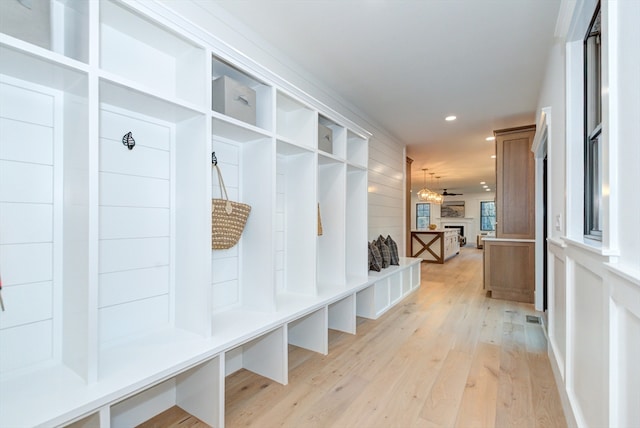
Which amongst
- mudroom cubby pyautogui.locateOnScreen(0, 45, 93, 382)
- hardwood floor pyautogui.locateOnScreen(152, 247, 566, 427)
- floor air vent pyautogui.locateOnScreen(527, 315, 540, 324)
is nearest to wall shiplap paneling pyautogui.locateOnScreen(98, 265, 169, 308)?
mudroom cubby pyautogui.locateOnScreen(0, 45, 93, 382)

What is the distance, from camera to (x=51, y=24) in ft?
4.23

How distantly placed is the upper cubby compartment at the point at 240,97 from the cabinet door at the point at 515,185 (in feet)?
12.6

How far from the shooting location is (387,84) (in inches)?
129

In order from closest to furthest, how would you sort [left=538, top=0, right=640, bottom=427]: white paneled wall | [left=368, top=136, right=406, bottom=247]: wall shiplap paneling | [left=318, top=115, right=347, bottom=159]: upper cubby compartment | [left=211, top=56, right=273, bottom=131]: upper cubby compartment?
[left=538, top=0, right=640, bottom=427]: white paneled wall → [left=211, top=56, right=273, bottom=131]: upper cubby compartment → [left=318, top=115, right=347, bottom=159]: upper cubby compartment → [left=368, top=136, right=406, bottom=247]: wall shiplap paneling

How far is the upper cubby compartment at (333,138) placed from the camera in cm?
279

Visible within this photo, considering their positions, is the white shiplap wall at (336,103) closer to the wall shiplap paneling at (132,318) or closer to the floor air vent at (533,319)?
the wall shiplap paneling at (132,318)

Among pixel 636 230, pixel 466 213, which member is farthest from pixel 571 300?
pixel 466 213

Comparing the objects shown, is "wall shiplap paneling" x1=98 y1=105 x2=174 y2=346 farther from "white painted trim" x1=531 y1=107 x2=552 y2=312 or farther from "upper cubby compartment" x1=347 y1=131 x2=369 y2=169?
"white painted trim" x1=531 y1=107 x2=552 y2=312

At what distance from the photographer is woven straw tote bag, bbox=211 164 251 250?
193cm

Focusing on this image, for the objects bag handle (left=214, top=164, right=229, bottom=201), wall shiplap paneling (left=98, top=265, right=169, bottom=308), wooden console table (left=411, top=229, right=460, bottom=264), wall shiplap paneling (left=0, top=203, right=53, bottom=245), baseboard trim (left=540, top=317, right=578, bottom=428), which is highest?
bag handle (left=214, top=164, right=229, bottom=201)

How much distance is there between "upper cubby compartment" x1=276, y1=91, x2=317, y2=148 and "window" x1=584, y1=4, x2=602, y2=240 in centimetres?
174

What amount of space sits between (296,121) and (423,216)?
1374 centimetres


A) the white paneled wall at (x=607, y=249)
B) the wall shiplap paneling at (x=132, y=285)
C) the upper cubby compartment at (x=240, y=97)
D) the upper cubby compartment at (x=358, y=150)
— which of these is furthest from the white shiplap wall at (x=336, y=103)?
the white paneled wall at (x=607, y=249)

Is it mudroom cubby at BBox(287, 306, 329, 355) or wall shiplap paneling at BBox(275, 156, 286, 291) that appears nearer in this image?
mudroom cubby at BBox(287, 306, 329, 355)
